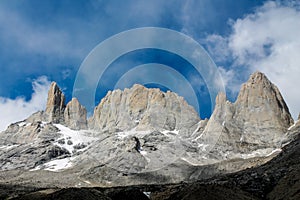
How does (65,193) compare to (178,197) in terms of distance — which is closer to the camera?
(65,193)

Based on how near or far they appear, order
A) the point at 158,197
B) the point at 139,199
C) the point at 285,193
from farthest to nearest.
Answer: the point at 158,197, the point at 139,199, the point at 285,193

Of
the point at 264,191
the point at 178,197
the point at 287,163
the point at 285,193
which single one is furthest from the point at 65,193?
the point at 287,163

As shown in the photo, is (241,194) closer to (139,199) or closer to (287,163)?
(139,199)

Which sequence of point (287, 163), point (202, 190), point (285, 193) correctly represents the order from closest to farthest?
point (202, 190)
point (285, 193)
point (287, 163)

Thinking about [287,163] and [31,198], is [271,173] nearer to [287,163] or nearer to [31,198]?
[287,163]

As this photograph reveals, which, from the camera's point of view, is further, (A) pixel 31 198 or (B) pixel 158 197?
(B) pixel 158 197

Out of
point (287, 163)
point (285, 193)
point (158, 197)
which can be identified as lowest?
point (285, 193)

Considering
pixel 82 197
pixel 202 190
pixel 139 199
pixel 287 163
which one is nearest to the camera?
pixel 82 197

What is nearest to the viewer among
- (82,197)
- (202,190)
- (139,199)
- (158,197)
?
(82,197)

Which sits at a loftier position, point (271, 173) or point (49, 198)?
point (271, 173)

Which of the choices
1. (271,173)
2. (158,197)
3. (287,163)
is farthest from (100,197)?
(287,163)

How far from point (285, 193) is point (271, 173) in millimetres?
29855

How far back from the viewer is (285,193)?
7456 cm

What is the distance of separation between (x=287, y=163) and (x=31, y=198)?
71.8m
